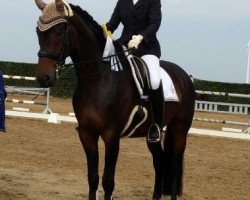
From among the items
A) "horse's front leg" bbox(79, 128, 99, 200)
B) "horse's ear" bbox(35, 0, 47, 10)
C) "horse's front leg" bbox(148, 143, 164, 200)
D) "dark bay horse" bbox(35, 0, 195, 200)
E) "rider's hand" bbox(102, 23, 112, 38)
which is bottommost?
"horse's front leg" bbox(148, 143, 164, 200)

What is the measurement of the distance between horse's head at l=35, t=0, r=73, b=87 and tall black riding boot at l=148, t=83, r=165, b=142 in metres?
1.35

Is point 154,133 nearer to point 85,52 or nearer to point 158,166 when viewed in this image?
point 158,166

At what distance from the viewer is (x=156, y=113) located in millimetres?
6793

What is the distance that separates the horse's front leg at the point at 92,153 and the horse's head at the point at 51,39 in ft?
2.67

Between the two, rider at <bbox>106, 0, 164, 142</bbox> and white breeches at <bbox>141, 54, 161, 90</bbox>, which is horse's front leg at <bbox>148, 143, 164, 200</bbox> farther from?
white breeches at <bbox>141, 54, 161, 90</bbox>

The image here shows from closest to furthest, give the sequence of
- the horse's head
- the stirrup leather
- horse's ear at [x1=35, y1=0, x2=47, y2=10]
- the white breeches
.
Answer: the horse's head < horse's ear at [x1=35, y1=0, x2=47, y2=10] < the white breeches < the stirrup leather

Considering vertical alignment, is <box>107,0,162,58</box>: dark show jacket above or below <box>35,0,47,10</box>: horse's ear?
below

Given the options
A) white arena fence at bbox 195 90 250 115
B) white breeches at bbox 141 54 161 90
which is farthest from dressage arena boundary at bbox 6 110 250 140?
white breeches at bbox 141 54 161 90

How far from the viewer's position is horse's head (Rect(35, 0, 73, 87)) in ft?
18.4

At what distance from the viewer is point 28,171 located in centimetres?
933

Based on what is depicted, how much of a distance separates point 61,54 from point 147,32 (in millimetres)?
1225

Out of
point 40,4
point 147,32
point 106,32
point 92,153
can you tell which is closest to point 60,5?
point 40,4

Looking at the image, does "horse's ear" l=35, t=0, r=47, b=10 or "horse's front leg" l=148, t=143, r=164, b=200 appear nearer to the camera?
"horse's ear" l=35, t=0, r=47, b=10

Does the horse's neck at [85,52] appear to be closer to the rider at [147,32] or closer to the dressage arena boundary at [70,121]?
the rider at [147,32]
